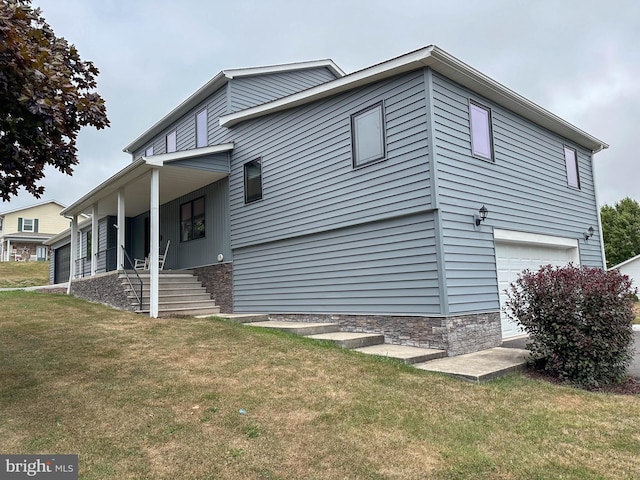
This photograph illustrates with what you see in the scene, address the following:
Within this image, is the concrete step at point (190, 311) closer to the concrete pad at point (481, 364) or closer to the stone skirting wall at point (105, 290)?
the stone skirting wall at point (105, 290)

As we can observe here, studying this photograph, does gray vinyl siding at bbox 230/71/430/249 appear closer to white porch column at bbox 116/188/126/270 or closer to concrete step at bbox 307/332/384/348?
concrete step at bbox 307/332/384/348

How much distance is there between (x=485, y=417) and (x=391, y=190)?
446 centimetres

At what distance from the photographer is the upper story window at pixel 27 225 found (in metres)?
37.3

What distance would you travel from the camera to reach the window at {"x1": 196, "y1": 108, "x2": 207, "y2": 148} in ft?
44.4

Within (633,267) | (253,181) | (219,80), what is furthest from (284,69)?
(633,267)

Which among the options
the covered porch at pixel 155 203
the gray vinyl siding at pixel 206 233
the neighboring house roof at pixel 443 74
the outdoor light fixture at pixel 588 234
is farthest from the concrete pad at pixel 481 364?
the gray vinyl siding at pixel 206 233

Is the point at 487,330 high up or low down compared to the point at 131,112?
down

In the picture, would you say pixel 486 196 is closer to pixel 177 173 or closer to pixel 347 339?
pixel 347 339

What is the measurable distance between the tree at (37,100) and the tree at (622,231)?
3945 centimetres

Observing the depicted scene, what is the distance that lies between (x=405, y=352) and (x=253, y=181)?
249 inches

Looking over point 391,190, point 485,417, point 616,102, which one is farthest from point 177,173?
point 616,102

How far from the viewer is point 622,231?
35.3 metres

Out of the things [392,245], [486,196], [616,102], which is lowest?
[392,245]

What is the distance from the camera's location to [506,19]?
1548 centimetres
